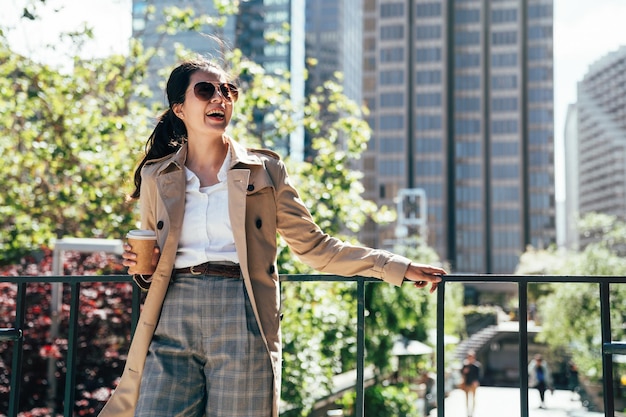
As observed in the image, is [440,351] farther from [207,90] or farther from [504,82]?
[504,82]

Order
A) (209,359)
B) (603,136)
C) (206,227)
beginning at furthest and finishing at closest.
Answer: (603,136) → (206,227) → (209,359)

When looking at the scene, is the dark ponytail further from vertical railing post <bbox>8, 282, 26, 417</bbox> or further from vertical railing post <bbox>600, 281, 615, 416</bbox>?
vertical railing post <bbox>600, 281, 615, 416</bbox>

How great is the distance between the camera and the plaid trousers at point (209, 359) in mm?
2279

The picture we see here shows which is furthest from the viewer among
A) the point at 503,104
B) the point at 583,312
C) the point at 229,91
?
the point at 503,104

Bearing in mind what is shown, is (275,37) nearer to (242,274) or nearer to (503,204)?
(242,274)

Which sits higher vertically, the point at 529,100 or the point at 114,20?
the point at 529,100

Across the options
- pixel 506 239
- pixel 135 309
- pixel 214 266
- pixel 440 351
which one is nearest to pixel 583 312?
pixel 440 351

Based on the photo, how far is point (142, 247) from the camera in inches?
93.9

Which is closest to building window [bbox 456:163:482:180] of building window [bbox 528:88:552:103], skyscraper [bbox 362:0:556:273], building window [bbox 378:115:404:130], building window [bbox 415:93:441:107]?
skyscraper [bbox 362:0:556:273]

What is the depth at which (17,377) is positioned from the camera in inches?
126

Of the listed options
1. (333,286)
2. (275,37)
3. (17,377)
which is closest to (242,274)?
(17,377)

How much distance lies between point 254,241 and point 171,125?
610mm

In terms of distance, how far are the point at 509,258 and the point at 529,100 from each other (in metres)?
20.4

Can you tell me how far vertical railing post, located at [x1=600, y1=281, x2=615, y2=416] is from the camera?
2699 mm
